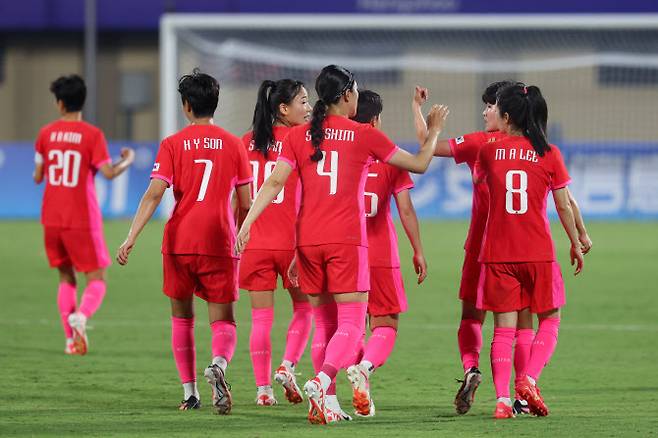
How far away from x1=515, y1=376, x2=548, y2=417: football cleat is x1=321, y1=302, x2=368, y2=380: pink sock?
2.98 ft

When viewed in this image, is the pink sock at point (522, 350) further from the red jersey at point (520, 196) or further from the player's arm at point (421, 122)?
the player's arm at point (421, 122)

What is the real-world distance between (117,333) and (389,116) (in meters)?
21.0

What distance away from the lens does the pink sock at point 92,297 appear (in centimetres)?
1083

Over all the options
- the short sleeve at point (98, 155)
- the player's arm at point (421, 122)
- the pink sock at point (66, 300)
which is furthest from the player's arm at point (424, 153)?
the pink sock at point (66, 300)

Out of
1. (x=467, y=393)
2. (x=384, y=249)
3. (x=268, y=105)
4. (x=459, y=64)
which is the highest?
(x=459, y=64)

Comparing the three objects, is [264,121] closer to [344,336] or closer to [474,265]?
[474,265]

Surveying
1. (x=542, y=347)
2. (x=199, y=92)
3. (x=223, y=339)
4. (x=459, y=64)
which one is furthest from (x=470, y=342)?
(x=459, y=64)

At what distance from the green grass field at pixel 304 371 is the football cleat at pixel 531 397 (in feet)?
0.27

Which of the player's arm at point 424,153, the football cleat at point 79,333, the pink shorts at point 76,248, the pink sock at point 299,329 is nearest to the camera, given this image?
the player's arm at point 424,153

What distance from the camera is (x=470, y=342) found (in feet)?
26.2

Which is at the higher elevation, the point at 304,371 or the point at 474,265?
the point at 474,265

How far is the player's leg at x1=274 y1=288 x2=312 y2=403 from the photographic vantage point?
8.07 meters

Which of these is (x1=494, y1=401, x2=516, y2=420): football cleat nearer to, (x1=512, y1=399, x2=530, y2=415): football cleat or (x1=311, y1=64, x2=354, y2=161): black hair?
(x1=512, y1=399, x2=530, y2=415): football cleat

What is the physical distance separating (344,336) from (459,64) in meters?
21.9
